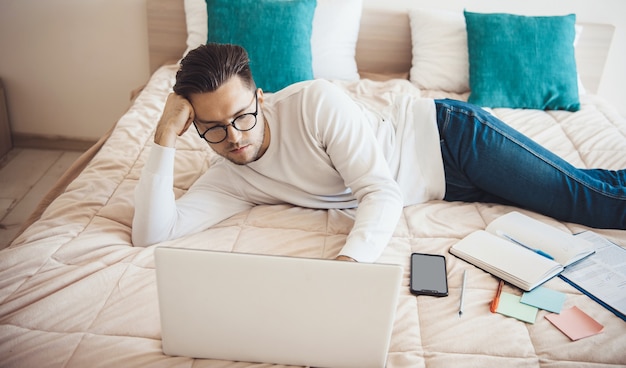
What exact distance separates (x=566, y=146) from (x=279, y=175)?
3.90ft

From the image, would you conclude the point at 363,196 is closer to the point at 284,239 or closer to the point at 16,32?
the point at 284,239

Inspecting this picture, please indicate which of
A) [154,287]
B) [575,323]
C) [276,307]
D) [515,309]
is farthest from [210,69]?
[575,323]

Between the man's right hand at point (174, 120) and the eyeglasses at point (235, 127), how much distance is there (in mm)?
56

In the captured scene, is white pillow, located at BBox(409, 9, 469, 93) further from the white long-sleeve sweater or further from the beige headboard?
the white long-sleeve sweater

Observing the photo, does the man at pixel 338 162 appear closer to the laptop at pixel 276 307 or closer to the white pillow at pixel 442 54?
the laptop at pixel 276 307

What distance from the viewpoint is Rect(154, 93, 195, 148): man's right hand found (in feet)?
4.27

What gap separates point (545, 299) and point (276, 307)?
2.23ft

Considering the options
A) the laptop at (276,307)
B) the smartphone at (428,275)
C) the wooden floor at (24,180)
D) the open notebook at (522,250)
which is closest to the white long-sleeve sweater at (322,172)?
the smartphone at (428,275)

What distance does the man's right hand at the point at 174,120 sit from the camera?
4.27ft

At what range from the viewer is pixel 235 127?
1301 mm

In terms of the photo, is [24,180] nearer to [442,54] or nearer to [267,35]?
[267,35]

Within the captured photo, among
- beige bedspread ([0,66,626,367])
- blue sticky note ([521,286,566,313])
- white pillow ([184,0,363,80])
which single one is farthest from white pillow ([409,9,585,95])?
blue sticky note ([521,286,566,313])

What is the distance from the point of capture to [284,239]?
4.62 feet

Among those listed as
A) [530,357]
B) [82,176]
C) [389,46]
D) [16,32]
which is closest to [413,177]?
[530,357]
